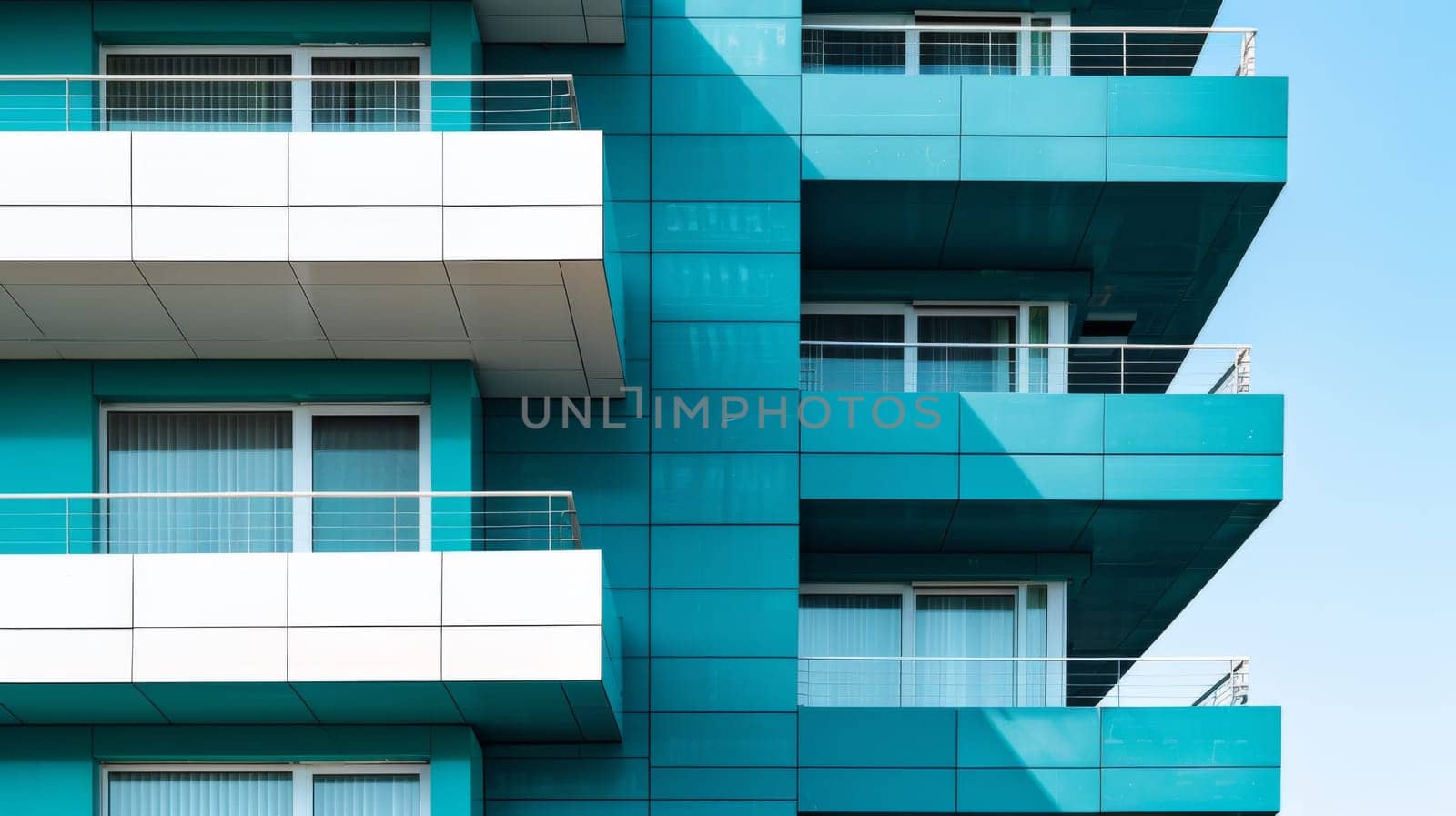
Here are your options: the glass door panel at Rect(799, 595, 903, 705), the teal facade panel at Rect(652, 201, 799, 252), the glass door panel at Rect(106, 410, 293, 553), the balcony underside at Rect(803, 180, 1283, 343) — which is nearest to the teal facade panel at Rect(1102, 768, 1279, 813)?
the glass door panel at Rect(799, 595, 903, 705)

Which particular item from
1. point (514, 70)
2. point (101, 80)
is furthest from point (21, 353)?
point (514, 70)

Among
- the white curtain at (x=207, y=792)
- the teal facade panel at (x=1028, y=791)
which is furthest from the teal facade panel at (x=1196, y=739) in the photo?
the white curtain at (x=207, y=792)

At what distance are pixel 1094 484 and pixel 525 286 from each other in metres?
6.05

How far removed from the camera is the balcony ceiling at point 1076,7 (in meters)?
18.7

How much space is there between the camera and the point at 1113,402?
670 inches

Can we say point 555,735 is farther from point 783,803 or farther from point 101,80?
point 101,80

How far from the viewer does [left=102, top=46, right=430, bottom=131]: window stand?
16.0 meters

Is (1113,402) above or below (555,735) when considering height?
above

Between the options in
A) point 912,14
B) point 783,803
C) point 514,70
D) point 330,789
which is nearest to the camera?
point 330,789

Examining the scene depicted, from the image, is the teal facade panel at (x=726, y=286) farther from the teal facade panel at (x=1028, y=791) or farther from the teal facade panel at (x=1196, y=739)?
the teal facade panel at (x=1196, y=739)

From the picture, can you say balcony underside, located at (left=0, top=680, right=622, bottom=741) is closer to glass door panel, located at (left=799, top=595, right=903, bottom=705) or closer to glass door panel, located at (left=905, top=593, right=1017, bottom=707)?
glass door panel, located at (left=799, top=595, right=903, bottom=705)

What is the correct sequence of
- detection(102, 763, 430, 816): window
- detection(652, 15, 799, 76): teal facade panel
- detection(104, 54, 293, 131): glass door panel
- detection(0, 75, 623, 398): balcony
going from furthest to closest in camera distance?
detection(652, 15, 799, 76): teal facade panel, detection(104, 54, 293, 131): glass door panel, detection(102, 763, 430, 816): window, detection(0, 75, 623, 398): balcony

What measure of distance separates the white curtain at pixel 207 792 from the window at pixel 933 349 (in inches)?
267

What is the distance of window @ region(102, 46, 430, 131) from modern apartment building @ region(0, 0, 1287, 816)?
5 centimetres
